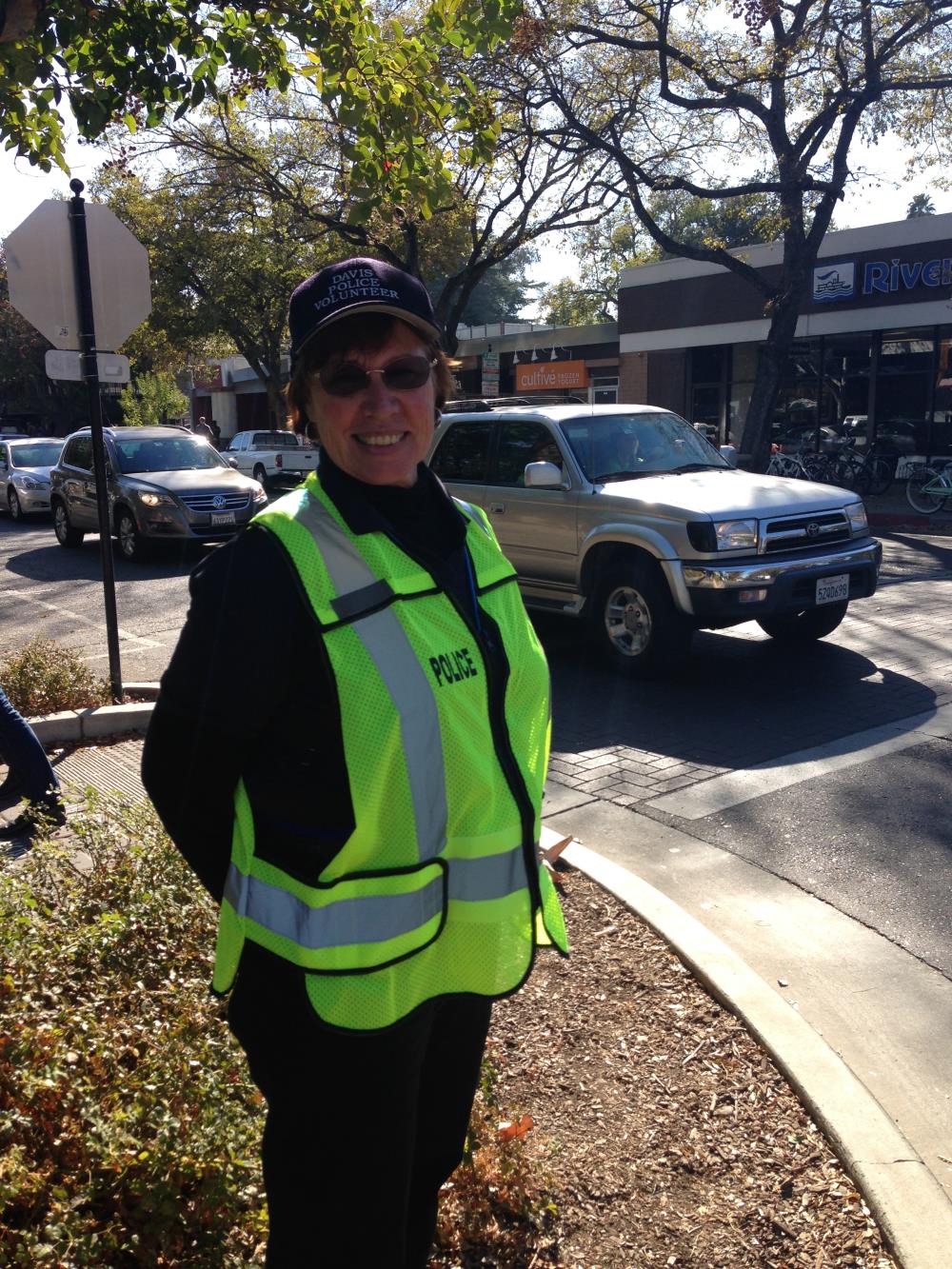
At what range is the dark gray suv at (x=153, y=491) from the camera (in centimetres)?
1472

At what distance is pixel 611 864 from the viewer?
187 inches

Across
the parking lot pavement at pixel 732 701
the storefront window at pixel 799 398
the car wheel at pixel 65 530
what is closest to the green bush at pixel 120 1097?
the parking lot pavement at pixel 732 701

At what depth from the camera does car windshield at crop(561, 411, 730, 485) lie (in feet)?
29.3

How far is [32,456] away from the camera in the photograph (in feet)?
71.8

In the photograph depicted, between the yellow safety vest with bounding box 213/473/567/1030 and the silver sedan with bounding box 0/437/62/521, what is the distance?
20415mm

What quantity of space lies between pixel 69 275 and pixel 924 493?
51.2 ft

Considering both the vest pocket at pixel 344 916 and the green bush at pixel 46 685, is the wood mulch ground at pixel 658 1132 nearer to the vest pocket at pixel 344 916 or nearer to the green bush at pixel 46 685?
the vest pocket at pixel 344 916

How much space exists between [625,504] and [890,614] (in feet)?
11.0

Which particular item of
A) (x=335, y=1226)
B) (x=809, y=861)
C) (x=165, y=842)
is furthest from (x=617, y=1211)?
(x=809, y=861)

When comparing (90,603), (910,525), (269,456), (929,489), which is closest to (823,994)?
(90,603)

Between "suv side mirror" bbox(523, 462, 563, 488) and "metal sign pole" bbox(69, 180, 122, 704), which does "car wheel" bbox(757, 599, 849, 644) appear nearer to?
"suv side mirror" bbox(523, 462, 563, 488)

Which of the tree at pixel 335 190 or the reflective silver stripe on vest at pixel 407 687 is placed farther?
the tree at pixel 335 190

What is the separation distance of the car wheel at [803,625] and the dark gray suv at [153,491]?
7747 mm

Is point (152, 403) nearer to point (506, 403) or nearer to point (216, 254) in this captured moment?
point (216, 254)
